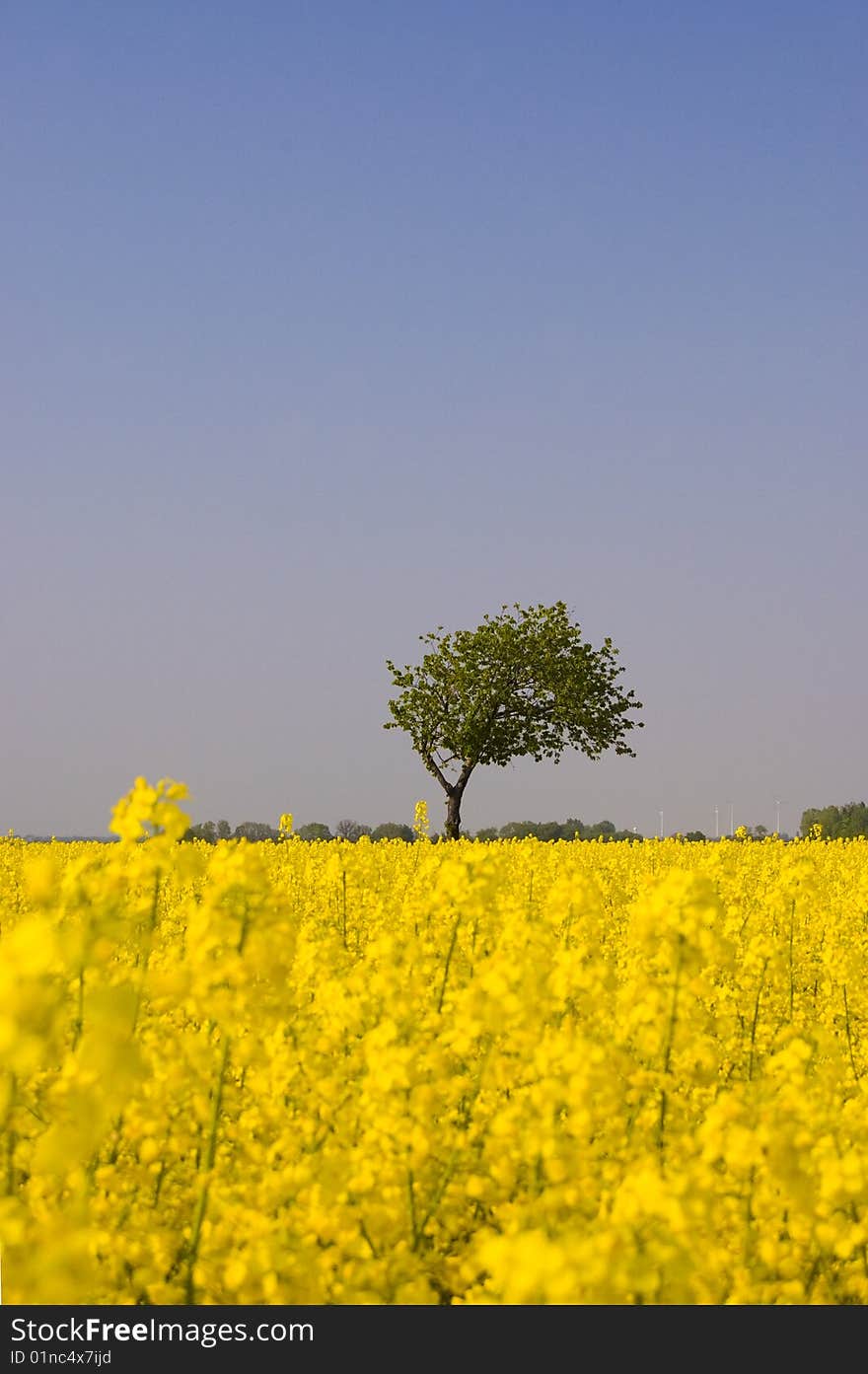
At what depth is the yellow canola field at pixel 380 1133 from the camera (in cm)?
296

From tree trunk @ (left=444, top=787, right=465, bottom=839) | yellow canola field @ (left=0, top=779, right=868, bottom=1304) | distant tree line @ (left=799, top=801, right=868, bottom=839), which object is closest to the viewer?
yellow canola field @ (left=0, top=779, right=868, bottom=1304)

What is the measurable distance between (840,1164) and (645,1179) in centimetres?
90

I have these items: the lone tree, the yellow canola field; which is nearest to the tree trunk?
the lone tree

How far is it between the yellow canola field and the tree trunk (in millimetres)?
39372

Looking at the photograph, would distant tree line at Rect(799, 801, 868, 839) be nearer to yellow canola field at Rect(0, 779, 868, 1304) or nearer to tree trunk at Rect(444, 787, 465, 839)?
tree trunk at Rect(444, 787, 465, 839)

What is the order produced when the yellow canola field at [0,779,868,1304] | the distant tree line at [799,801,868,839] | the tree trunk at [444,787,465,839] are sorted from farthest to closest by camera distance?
1. the distant tree line at [799,801,868,839]
2. the tree trunk at [444,787,465,839]
3. the yellow canola field at [0,779,868,1304]

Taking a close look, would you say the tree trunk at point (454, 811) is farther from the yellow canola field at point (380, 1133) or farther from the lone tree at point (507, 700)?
the yellow canola field at point (380, 1133)

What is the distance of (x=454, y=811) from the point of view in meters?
45.8

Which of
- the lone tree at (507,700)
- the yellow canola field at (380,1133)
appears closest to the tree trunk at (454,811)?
the lone tree at (507,700)

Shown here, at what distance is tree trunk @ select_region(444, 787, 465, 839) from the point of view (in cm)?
4515

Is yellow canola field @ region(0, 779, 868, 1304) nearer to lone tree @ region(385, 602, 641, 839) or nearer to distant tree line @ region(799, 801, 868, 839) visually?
lone tree @ region(385, 602, 641, 839)

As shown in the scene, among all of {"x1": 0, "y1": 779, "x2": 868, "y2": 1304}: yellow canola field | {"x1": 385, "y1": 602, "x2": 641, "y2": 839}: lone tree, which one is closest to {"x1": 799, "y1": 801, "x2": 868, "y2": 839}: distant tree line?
{"x1": 385, "y1": 602, "x2": 641, "y2": 839}: lone tree

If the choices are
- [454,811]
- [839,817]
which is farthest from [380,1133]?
[839,817]

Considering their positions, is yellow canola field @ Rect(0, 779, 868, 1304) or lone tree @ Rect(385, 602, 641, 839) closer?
yellow canola field @ Rect(0, 779, 868, 1304)
